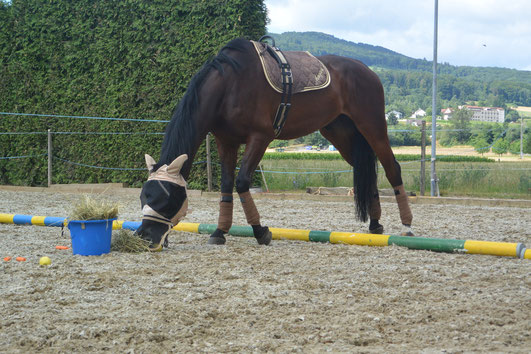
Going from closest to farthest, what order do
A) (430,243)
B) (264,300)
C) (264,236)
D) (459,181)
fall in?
(264,300) < (430,243) < (264,236) < (459,181)

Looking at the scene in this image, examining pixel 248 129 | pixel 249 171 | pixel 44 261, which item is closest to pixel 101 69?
pixel 248 129

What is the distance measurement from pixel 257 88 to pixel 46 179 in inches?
319

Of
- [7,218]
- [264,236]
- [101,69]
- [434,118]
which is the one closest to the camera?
[264,236]

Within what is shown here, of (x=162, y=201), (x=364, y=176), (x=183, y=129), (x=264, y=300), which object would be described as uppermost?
(x=183, y=129)

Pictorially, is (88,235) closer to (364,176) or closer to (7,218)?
(7,218)

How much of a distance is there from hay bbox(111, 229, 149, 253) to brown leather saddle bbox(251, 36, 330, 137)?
57.9 inches

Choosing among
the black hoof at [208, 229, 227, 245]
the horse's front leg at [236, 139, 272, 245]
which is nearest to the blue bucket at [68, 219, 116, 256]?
the black hoof at [208, 229, 227, 245]

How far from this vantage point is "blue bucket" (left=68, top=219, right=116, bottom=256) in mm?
3992

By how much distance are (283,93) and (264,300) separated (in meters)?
2.26

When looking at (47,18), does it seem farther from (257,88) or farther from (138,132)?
(257,88)

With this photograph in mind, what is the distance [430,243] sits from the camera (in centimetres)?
415

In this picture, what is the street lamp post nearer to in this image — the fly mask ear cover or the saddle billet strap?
the saddle billet strap

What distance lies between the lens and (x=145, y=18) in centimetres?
1010

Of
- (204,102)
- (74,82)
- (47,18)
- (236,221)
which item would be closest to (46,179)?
(74,82)
